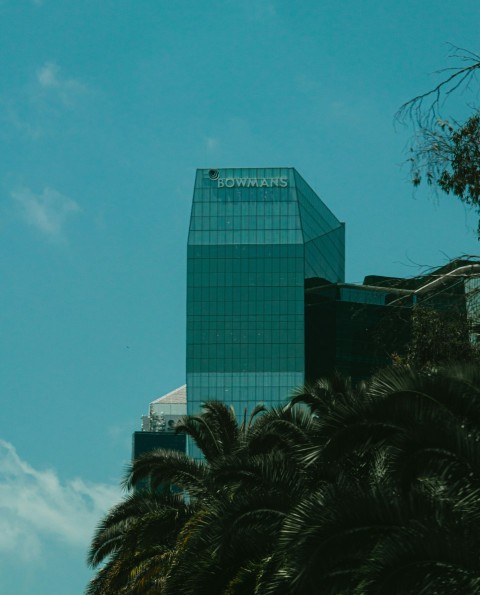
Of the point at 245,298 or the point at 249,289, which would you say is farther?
the point at 249,289

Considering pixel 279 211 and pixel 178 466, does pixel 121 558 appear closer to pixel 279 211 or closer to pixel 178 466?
pixel 178 466

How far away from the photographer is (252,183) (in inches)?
6467

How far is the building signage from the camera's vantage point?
164m

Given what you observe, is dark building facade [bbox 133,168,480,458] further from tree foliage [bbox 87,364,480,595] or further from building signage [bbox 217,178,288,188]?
tree foliage [bbox 87,364,480,595]

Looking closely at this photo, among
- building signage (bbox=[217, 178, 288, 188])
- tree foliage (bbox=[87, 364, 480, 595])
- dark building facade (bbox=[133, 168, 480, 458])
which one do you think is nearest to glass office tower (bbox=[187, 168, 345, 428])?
dark building facade (bbox=[133, 168, 480, 458])

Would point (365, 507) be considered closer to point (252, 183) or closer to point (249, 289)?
point (249, 289)

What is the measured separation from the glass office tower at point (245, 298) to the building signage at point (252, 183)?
1794 millimetres

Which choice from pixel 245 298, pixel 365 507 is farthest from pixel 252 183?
pixel 365 507

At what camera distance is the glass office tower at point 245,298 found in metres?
159

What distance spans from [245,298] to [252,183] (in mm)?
15057

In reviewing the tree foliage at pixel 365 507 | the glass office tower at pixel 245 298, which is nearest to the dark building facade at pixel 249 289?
the glass office tower at pixel 245 298

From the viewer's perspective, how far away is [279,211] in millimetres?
162750

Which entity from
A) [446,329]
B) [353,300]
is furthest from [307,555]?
[353,300]

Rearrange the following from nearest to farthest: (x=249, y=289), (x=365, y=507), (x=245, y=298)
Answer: (x=365, y=507) < (x=245, y=298) < (x=249, y=289)
